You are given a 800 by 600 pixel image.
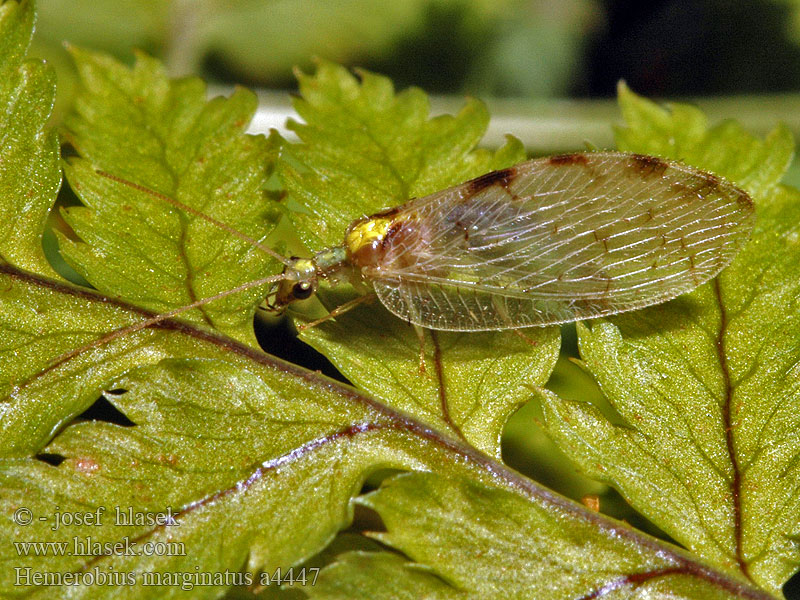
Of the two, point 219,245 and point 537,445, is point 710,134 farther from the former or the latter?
point 219,245

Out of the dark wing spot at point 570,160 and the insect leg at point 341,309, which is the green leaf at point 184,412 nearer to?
the insect leg at point 341,309

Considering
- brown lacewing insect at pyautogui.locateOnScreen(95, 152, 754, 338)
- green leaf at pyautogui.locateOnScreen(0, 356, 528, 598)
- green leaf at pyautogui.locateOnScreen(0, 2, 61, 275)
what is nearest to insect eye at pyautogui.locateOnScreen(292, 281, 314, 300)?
brown lacewing insect at pyautogui.locateOnScreen(95, 152, 754, 338)

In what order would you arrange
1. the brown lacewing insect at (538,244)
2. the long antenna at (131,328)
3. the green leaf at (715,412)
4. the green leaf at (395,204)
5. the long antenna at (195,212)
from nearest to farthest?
the green leaf at (715,412)
the long antenna at (131,328)
the green leaf at (395,204)
the long antenna at (195,212)
the brown lacewing insect at (538,244)

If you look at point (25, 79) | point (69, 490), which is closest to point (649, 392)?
point (69, 490)

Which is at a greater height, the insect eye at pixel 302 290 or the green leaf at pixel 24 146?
the green leaf at pixel 24 146

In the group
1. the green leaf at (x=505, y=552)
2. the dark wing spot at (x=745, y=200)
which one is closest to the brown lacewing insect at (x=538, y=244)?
the dark wing spot at (x=745, y=200)

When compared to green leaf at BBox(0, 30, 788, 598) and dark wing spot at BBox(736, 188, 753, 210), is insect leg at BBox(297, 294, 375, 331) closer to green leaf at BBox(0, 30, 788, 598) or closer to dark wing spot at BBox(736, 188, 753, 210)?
green leaf at BBox(0, 30, 788, 598)

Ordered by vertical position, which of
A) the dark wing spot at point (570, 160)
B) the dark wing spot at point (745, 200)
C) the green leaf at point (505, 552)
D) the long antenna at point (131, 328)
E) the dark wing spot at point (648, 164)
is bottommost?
the green leaf at point (505, 552)

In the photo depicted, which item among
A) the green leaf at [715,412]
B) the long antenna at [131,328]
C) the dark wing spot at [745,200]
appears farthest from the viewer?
the dark wing spot at [745,200]
